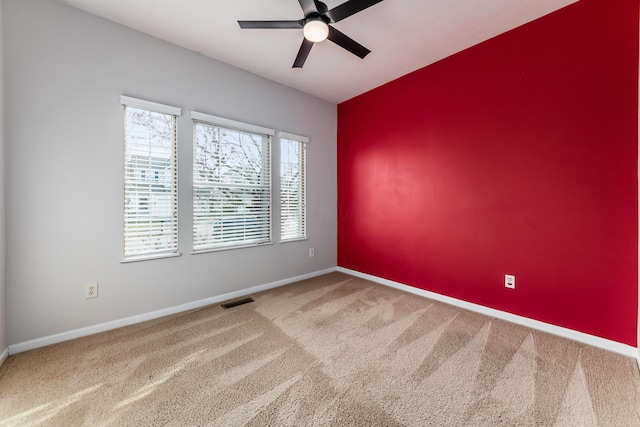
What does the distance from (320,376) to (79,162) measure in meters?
2.58

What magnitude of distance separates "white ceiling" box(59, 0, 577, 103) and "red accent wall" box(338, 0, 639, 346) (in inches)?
9.7

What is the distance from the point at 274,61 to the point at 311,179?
5.24 feet

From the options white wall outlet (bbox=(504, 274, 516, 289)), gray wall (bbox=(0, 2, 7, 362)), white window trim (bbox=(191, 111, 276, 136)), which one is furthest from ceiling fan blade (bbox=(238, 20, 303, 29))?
white wall outlet (bbox=(504, 274, 516, 289))

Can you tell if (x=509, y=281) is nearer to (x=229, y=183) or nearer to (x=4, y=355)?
(x=229, y=183)

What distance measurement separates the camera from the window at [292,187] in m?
3.49

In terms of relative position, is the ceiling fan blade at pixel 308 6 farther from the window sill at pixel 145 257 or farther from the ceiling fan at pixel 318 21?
the window sill at pixel 145 257

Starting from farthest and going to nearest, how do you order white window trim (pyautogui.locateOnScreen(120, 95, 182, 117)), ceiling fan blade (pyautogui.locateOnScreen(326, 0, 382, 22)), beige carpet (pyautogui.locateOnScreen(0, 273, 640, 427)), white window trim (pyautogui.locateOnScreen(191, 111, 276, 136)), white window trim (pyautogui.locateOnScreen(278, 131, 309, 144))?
1. white window trim (pyautogui.locateOnScreen(278, 131, 309, 144))
2. white window trim (pyautogui.locateOnScreen(191, 111, 276, 136))
3. white window trim (pyautogui.locateOnScreen(120, 95, 182, 117))
4. ceiling fan blade (pyautogui.locateOnScreen(326, 0, 382, 22))
5. beige carpet (pyautogui.locateOnScreen(0, 273, 640, 427))

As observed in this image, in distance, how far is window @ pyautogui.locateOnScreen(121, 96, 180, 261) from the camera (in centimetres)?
234

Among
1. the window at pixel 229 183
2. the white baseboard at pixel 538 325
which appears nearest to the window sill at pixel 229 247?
the window at pixel 229 183

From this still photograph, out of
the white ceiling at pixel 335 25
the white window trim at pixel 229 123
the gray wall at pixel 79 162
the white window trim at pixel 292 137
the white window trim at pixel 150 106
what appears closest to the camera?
the gray wall at pixel 79 162

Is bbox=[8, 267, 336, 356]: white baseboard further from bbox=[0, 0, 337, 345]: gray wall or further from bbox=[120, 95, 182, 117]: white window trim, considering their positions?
bbox=[120, 95, 182, 117]: white window trim

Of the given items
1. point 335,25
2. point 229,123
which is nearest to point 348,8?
point 335,25

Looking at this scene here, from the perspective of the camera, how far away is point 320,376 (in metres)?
1.67

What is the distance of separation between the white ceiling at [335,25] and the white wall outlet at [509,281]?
238cm
